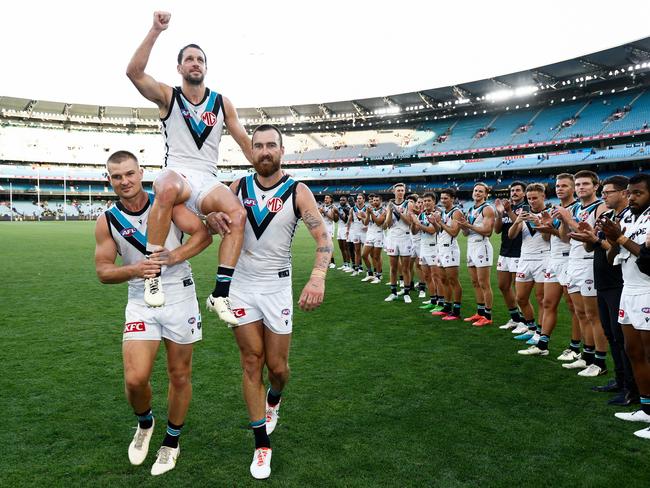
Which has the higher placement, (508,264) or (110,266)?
(110,266)

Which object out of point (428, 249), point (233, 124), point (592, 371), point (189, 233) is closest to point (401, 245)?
point (428, 249)

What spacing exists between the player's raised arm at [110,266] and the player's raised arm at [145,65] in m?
1.15

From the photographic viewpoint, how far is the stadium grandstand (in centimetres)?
4231

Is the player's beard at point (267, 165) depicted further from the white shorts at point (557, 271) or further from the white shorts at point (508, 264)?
the white shorts at point (508, 264)

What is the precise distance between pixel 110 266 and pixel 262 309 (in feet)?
4.07

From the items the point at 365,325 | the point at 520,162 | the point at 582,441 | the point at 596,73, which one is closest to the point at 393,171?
the point at 520,162

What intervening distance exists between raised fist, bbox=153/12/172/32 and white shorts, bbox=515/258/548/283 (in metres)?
6.16

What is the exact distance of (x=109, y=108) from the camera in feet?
232

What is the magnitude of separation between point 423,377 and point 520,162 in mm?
47153

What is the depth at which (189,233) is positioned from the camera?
12.4 ft

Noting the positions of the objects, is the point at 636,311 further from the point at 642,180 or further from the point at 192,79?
the point at 192,79

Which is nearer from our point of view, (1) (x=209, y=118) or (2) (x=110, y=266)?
(2) (x=110, y=266)

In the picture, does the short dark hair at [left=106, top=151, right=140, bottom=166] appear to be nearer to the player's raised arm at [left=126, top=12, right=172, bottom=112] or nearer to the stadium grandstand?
the player's raised arm at [left=126, top=12, right=172, bottom=112]

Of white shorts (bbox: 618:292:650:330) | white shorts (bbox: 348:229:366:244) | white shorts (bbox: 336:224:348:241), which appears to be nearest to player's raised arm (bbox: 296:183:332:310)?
white shorts (bbox: 618:292:650:330)
